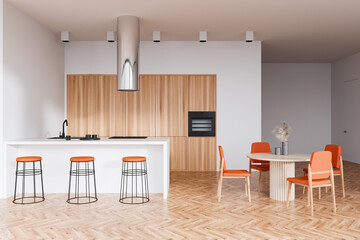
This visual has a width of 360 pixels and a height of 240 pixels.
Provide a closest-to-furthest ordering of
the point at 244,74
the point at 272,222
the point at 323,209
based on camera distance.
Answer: the point at 272,222 → the point at 323,209 → the point at 244,74

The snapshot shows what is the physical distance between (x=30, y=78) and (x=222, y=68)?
4141 mm

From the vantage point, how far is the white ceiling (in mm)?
5426

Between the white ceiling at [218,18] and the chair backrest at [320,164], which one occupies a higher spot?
the white ceiling at [218,18]

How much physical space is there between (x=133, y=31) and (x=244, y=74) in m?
3.06

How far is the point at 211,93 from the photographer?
790 cm

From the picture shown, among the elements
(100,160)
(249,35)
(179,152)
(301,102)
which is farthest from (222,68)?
(301,102)

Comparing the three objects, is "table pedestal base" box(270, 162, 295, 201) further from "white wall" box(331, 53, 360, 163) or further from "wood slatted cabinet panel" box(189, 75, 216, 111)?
"white wall" box(331, 53, 360, 163)

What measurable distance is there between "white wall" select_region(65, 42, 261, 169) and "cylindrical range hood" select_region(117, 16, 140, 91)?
1931mm

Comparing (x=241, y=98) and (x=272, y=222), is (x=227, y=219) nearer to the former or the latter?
(x=272, y=222)

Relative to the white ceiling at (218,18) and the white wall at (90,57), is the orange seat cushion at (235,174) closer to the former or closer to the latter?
the white ceiling at (218,18)

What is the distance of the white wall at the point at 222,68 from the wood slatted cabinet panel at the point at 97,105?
0.24 m

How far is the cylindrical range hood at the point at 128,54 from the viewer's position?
5.81 metres

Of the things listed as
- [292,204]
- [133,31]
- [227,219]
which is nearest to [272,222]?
[227,219]

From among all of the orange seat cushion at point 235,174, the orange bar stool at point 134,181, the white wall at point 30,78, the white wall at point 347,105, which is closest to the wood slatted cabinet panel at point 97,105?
the white wall at point 30,78
